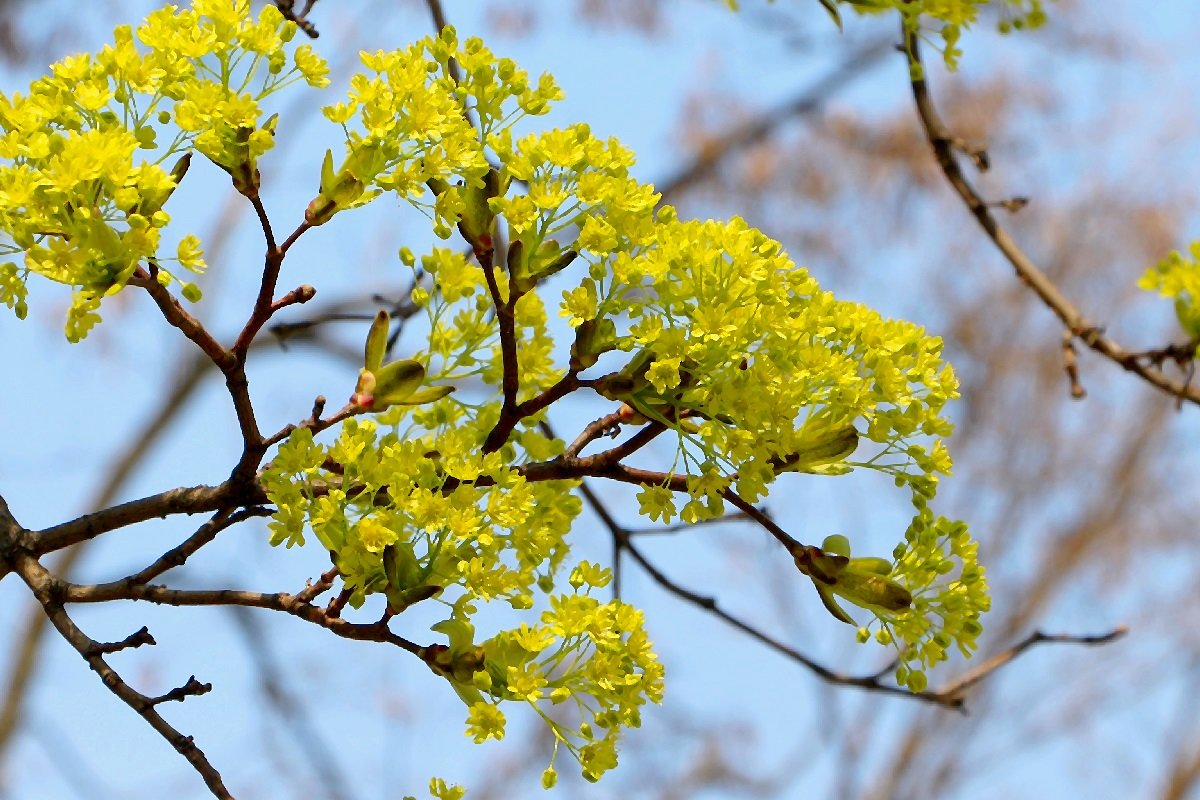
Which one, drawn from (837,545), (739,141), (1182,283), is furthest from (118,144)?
(739,141)

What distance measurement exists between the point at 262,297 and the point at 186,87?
20 centimetres

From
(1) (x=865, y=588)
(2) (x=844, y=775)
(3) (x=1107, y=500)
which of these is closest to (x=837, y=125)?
(3) (x=1107, y=500)

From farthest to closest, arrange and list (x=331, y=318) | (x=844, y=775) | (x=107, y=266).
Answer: (x=844, y=775) < (x=331, y=318) < (x=107, y=266)

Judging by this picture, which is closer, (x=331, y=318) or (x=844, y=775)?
(x=331, y=318)

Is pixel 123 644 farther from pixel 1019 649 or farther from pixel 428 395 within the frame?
pixel 1019 649

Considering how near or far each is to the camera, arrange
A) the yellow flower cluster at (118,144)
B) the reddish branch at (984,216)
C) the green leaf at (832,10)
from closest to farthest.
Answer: the yellow flower cluster at (118,144)
the green leaf at (832,10)
the reddish branch at (984,216)

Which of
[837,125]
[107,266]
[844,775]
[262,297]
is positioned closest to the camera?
[107,266]

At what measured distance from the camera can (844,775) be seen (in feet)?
31.4

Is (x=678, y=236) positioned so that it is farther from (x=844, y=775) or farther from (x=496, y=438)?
(x=844, y=775)

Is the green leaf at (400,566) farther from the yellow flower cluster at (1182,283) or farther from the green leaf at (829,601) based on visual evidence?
the yellow flower cluster at (1182,283)

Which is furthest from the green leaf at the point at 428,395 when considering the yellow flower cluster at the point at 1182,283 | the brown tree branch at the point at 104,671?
the yellow flower cluster at the point at 1182,283

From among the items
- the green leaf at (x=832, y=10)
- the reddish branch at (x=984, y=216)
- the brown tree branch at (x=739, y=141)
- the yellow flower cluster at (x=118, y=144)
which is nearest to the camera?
the yellow flower cluster at (x=118, y=144)

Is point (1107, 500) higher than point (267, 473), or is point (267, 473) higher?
point (1107, 500)

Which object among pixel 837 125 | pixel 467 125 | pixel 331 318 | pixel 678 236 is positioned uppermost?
pixel 837 125
